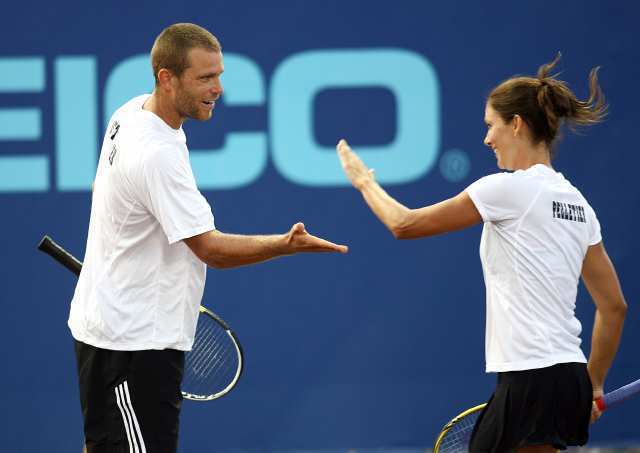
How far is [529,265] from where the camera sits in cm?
324

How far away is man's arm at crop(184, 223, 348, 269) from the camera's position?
332 cm

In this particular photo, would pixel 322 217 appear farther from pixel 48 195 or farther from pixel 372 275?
pixel 48 195

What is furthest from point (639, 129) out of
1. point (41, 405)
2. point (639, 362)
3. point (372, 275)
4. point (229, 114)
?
point (41, 405)

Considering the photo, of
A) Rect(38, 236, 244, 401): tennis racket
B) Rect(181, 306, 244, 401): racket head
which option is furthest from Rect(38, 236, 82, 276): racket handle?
Rect(181, 306, 244, 401): racket head

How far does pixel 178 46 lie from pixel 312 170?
8.46 ft

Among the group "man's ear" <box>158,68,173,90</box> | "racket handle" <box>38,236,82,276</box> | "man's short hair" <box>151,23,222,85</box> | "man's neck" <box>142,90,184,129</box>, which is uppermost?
"man's short hair" <box>151,23,222,85</box>

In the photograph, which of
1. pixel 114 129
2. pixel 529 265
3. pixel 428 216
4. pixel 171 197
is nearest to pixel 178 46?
pixel 114 129

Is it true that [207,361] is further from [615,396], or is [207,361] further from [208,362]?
[615,396]

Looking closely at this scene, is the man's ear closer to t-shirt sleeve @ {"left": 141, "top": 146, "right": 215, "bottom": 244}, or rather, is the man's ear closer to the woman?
t-shirt sleeve @ {"left": 141, "top": 146, "right": 215, "bottom": 244}

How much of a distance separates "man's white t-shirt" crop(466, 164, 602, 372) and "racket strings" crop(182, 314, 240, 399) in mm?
1567

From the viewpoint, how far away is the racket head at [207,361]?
15.0ft

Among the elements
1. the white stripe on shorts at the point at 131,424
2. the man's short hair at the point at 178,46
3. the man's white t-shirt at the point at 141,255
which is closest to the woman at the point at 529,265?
the man's white t-shirt at the point at 141,255

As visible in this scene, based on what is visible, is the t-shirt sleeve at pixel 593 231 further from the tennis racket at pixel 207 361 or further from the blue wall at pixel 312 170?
the blue wall at pixel 312 170

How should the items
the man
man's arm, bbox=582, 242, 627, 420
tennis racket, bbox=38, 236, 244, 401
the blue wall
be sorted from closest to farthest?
the man
man's arm, bbox=582, 242, 627, 420
tennis racket, bbox=38, 236, 244, 401
the blue wall
